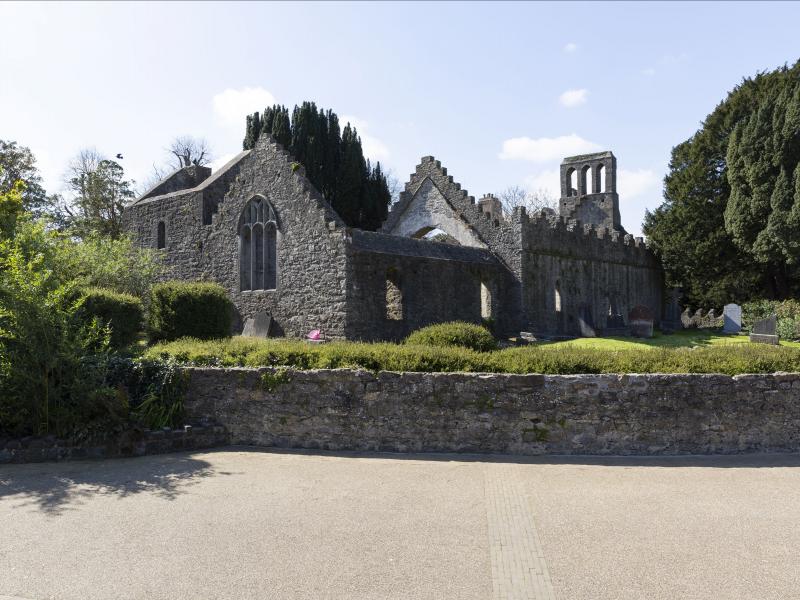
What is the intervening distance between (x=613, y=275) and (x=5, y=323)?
2710 cm

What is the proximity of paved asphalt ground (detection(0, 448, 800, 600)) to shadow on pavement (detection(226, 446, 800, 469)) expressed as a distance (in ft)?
0.18

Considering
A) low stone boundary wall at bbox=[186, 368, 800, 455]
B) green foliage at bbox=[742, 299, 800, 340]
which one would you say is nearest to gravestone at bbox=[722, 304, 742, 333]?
green foliage at bbox=[742, 299, 800, 340]

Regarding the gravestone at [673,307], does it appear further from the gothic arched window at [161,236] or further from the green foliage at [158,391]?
the green foliage at [158,391]

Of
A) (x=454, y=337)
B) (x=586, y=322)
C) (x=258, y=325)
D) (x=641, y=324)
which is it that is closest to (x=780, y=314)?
(x=641, y=324)

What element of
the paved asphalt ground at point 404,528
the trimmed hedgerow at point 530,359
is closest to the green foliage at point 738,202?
the trimmed hedgerow at point 530,359

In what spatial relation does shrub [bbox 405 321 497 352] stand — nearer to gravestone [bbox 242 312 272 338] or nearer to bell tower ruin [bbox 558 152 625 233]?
gravestone [bbox 242 312 272 338]

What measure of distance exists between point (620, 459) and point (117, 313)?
11858 millimetres

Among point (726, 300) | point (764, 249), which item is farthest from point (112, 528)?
point (726, 300)

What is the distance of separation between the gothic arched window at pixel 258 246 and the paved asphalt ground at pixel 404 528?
1519 centimetres

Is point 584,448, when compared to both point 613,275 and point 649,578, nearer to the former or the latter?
point 649,578

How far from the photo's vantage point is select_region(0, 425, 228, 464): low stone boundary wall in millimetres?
8828

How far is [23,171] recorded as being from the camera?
125 ft

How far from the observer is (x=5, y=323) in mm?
9195

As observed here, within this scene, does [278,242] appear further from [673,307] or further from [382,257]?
[673,307]
